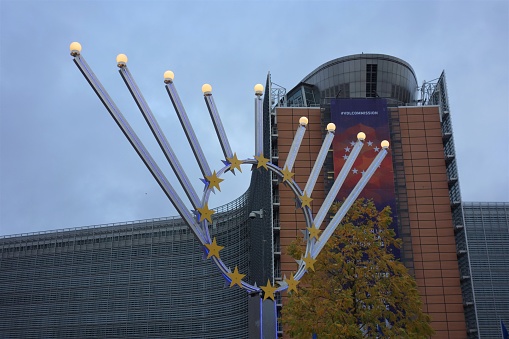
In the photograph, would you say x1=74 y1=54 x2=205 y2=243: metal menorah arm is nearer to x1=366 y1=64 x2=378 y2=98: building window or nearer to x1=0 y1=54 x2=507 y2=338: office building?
x1=0 y1=54 x2=507 y2=338: office building

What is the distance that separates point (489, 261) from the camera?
258ft

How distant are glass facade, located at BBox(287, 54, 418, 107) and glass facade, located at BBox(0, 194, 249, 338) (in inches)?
616

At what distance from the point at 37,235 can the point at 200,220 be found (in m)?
73.8

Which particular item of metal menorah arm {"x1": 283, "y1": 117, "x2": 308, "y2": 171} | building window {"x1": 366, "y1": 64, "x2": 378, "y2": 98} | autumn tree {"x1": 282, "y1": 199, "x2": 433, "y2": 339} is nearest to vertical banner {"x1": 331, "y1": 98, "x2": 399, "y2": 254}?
building window {"x1": 366, "y1": 64, "x2": 378, "y2": 98}

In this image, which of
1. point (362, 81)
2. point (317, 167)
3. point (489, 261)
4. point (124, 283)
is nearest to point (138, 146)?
point (317, 167)

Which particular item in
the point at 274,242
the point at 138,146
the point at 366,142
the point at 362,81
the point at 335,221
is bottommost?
the point at 335,221

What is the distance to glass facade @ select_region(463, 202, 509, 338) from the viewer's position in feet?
250

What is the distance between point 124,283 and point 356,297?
59.8 metres

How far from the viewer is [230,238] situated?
75.9 meters

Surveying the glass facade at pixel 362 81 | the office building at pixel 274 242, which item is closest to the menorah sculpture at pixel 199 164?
the office building at pixel 274 242

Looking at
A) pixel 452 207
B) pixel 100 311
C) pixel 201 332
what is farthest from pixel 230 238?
pixel 452 207

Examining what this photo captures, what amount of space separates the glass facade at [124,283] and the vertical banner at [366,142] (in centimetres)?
1825

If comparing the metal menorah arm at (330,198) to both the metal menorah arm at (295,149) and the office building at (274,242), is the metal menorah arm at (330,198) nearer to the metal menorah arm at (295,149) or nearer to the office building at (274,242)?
the metal menorah arm at (295,149)

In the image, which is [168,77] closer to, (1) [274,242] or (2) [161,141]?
(2) [161,141]
